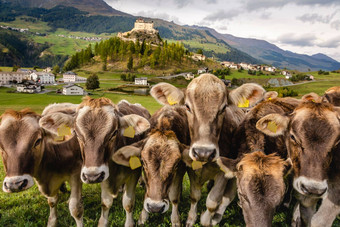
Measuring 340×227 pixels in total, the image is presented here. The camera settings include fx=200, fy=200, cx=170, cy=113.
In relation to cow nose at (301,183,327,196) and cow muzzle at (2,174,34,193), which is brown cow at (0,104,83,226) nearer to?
cow muzzle at (2,174,34,193)

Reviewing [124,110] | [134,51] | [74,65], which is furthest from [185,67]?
[124,110]

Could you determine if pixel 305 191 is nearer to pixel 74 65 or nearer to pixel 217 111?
pixel 217 111

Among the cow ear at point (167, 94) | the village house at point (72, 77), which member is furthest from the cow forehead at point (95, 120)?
the village house at point (72, 77)

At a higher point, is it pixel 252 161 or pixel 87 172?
pixel 252 161

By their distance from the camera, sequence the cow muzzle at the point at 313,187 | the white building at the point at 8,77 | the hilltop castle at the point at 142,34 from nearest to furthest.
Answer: the cow muzzle at the point at 313,187 < the white building at the point at 8,77 < the hilltop castle at the point at 142,34

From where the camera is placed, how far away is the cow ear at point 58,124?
4148 mm

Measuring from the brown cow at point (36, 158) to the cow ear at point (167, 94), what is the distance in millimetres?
2289

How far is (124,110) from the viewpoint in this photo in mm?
5707

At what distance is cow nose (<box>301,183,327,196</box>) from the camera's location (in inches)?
132

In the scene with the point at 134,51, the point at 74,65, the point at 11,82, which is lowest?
the point at 11,82

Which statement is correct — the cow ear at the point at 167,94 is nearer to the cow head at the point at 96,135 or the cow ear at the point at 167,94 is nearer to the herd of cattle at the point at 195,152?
the herd of cattle at the point at 195,152

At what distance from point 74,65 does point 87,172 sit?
134m

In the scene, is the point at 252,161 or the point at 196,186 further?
the point at 196,186

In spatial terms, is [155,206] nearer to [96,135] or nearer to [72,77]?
[96,135]
